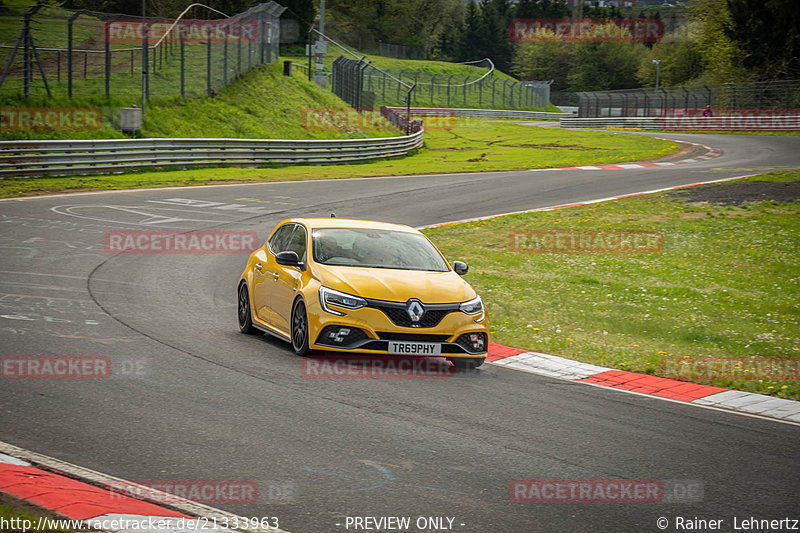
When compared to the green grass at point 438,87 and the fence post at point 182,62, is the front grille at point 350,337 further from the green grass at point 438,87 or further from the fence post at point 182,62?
the green grass at point 438,87

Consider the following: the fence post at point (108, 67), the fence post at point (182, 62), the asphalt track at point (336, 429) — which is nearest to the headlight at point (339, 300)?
the asphalt track at point (336, 429)

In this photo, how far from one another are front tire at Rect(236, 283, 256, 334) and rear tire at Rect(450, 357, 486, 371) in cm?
266

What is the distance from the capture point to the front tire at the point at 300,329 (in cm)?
980

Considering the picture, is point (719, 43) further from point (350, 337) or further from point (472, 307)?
point (350, 337)

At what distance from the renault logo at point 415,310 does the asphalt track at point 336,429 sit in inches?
28.0

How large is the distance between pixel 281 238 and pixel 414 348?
3019 mm

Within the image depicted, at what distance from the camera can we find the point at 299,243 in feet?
36.3

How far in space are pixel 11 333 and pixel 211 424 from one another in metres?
4.06

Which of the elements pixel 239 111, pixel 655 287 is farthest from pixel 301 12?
pixel 655 287

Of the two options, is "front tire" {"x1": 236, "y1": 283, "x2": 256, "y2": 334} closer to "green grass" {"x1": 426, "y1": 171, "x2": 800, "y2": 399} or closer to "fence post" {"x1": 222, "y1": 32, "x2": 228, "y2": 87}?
"green grass" {"x1": 426, "y1": 171, "x2": 800, "y2": 399}

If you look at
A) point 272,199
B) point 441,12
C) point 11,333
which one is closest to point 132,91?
point 272,199

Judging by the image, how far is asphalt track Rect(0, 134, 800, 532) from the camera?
5.77 metres

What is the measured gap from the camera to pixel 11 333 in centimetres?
1001

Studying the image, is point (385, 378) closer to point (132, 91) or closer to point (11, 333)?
point (11, 333)
